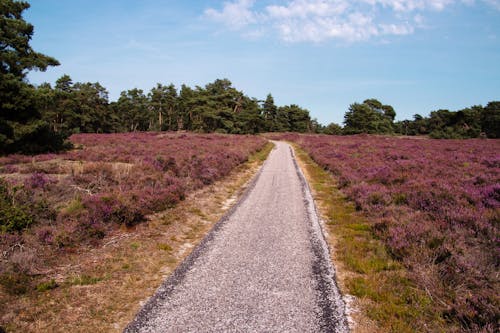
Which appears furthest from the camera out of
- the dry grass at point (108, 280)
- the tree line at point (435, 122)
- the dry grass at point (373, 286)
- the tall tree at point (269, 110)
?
the tall tree at point (269, 110)

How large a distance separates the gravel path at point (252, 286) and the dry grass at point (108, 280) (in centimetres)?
47

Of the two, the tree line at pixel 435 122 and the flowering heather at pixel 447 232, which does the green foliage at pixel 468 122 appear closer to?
the tree line at pixel 435 122

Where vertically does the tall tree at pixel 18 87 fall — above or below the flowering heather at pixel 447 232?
above

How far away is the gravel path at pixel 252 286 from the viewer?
4.68 m

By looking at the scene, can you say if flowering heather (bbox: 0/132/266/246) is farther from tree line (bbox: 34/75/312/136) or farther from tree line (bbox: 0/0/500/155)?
tree line (bbox: 34/75/312/136)

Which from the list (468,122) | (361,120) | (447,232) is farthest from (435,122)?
(447,232)

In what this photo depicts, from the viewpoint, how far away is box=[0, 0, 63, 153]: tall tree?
20641mm

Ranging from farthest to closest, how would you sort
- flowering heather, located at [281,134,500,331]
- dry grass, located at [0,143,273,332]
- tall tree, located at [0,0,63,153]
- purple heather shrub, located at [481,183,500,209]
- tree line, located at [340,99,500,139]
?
1. tree line, located at [340,99,500,139]
2. tall tree, located at [0,0,63,153]
3. purple heather shrub, located at [481,183,500,209]
4. flowering heather, located at [281,134,500,331]
5. dry grass, located at [0,143,273,332]

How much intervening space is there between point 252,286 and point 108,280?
126 inches

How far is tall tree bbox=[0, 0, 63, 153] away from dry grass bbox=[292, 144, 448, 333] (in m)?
23.7

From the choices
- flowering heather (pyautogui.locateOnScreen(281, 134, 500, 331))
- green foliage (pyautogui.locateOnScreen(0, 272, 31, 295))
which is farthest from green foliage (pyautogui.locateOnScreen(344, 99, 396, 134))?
green foliage (pyautogui.locateOnScreen(0, 272, 31, 295))

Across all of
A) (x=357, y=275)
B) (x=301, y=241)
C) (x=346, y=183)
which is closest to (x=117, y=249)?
(x=301, y=241)

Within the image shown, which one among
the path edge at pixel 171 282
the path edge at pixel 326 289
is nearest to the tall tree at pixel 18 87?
the path edge at pixel 171 282

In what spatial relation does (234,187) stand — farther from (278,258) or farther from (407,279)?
(407,279)
